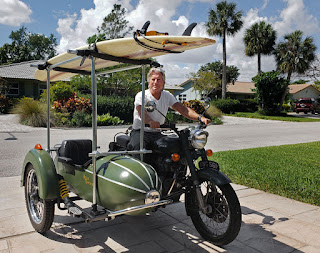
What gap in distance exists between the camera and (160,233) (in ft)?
10.9

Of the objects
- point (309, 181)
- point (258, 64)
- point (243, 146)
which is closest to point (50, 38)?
point (258, 64)

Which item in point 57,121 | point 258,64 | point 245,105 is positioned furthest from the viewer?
point 258,64

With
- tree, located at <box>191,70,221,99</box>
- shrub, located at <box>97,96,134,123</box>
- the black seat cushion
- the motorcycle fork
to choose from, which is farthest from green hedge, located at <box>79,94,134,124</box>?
tree, located at <box>191,70,221,99</box>

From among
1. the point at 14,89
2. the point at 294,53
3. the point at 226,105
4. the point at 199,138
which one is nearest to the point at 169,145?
the point at 199,138

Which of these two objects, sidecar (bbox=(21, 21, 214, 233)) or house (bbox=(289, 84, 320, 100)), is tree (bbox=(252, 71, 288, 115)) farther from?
sidecar (bbox=(21, 21, 214, 233))

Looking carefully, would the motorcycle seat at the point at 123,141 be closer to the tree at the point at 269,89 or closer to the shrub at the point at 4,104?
the shrub at the point at 4,104

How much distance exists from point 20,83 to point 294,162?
27159mm

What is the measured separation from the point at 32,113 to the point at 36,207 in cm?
1339

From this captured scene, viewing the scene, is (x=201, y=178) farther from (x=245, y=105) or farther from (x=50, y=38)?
(x=50, y=38)

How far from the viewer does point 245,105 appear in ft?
126

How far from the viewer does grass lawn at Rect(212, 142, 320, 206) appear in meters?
4.83

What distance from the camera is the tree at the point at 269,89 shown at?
30625 millimetres

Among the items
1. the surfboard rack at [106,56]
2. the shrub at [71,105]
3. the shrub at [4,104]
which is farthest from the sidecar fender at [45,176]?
the shrub at [4,104]

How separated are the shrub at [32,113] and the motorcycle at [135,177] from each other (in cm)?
1248
